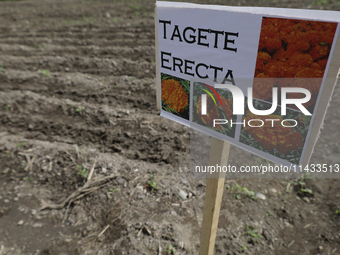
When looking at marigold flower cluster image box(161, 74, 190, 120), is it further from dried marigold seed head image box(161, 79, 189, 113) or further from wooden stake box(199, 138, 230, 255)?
wooden stake box(199, 138, 230, 255)

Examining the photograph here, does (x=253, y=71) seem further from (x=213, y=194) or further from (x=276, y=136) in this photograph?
Result: (x=213, y=194)

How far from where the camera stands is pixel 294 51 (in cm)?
96

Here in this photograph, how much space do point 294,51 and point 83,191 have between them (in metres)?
2.54

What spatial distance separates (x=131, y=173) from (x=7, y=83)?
357 cm

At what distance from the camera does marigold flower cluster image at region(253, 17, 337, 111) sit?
884 mm

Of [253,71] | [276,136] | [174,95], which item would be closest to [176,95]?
[174,95]

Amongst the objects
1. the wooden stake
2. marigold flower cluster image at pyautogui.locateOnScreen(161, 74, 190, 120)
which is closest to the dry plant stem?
the wooden stake

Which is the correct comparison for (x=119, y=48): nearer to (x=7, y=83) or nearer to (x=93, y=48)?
(x=93, y=48)

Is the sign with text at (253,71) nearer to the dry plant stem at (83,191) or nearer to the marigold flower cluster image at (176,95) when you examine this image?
the marigold flower cluster image at (176,95)

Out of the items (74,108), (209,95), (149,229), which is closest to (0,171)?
(74,108)

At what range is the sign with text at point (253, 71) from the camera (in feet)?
3.02

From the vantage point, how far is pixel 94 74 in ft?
16.9

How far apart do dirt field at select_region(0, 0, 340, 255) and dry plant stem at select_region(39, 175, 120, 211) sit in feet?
0.04

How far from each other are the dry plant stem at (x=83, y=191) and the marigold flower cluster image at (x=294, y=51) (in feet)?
7.54
